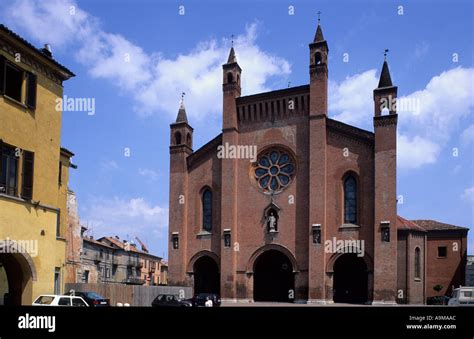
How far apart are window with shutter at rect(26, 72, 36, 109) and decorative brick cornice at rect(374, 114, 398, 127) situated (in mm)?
23332

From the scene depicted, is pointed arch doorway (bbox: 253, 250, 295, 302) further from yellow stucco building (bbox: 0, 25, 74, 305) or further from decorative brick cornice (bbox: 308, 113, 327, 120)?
yellow stucco building (bbox: 0, 25, 74, 305)

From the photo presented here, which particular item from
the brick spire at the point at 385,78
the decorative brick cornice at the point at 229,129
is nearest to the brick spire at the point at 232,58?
the decorative brick cornice at the point at 229,129

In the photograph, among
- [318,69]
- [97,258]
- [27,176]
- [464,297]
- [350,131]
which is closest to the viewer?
[27,176]

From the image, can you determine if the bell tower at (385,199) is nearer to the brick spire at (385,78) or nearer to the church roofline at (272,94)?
the brick spire at (385,78)

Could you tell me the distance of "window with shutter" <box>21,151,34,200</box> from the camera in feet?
58.4

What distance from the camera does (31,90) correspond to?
18375mm

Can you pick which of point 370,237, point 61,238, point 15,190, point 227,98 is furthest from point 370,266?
point 15,190

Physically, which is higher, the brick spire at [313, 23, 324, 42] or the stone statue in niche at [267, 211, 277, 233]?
the brick spire at [313, 23, 324, 42]

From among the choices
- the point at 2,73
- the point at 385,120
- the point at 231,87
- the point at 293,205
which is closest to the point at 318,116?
the point at 385,120

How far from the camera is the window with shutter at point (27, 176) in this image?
58.4 ft

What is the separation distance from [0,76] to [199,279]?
26.2 m

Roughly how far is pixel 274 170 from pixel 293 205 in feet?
10.5

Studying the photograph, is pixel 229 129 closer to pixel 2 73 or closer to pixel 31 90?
pixel 31 90

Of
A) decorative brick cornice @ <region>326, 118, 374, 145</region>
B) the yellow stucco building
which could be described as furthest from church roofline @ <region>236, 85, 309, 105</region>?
the yellow stucco building
